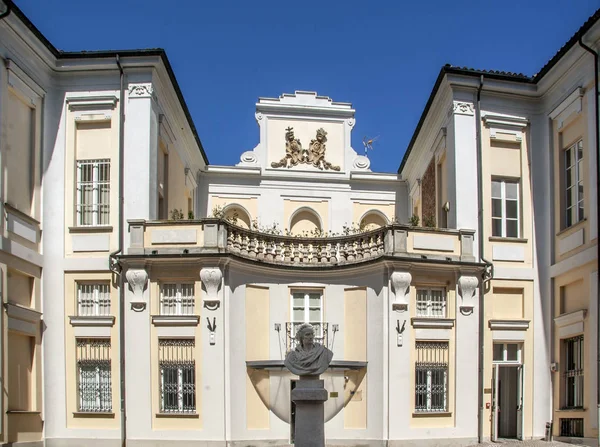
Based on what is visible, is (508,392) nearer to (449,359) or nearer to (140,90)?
(449,359)

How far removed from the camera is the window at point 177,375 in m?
23.3

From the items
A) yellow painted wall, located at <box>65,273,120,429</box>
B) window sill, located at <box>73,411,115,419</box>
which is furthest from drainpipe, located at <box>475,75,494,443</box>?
window sill, located at <box>73,411,115,419</box>

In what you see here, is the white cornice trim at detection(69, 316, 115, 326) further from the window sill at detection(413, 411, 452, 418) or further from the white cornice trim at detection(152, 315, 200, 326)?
the window sill at detection(413, 411, 452, 418)

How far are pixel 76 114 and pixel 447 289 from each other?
12.1 m

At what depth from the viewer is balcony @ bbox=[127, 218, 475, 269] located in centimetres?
2364

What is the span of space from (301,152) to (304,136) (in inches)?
26.7

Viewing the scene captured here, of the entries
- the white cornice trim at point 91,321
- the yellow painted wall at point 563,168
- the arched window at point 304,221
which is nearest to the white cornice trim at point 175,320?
the white cornice trim at point 91,321

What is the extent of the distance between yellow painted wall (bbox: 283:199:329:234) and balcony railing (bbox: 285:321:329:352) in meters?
8.97

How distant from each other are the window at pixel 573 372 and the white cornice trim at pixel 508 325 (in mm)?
1240

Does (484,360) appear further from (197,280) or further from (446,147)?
(197,280)

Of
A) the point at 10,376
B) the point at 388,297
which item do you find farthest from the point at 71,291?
the point at 388,297

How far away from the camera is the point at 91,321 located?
23.6 m

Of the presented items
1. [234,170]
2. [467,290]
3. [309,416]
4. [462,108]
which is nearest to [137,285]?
[309,416]

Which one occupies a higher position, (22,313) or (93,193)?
(93,193)
